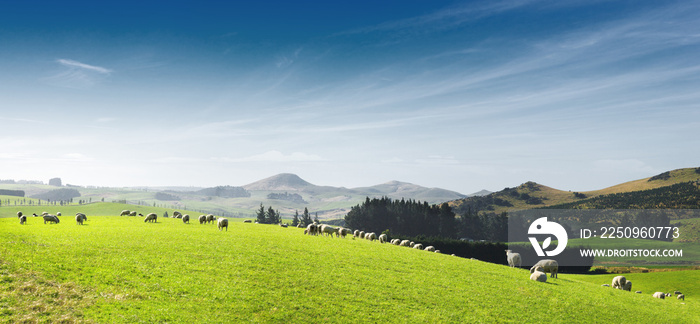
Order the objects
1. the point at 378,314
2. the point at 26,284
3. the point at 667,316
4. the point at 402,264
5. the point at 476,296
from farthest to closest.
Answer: the point at 402,264 < the point at 667,316 < the point at 476,296 < the point at 378,314 < the point at 26,284

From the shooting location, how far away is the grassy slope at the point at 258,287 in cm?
1875

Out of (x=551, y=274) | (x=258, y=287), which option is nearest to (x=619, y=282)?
(x=551, y=274)

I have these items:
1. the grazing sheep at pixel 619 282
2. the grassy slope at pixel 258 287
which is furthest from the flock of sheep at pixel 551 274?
the grassy slope at pixel 258 287

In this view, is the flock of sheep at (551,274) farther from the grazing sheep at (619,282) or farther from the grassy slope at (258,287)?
the grassy slope at (258,287)

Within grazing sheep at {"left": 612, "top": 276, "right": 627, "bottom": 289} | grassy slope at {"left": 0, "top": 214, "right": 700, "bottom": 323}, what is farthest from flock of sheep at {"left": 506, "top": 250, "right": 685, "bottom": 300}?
grassy slope at {"left": 0, "top": 214, "right": 700, "bottom": 323}

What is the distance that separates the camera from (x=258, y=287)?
2333cm

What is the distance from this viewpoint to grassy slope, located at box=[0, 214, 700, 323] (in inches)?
738

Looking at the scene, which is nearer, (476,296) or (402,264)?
(476,296)

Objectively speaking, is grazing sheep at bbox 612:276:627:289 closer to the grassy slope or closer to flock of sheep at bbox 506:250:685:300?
flock of sheep at bbox 506:250:685:300

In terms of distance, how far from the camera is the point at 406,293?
85.9ft

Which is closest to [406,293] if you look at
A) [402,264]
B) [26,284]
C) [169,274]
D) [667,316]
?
[402,264]

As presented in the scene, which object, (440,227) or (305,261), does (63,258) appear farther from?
(440,227)

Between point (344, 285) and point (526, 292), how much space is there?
1682 cm

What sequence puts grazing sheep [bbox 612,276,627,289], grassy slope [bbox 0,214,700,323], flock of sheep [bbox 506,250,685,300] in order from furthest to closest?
grazing sheep [bbox 612,276,627,289], flock of sheep [bbox 506,250,685,300], grassy slope [bbox 0,214,700,323]
